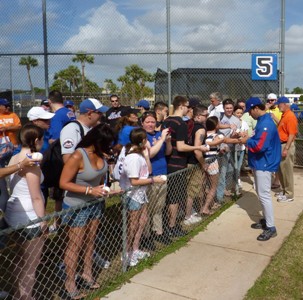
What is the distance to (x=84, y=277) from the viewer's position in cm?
345

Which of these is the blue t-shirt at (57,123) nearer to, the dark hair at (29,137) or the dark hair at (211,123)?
the dark hair at (29,137)

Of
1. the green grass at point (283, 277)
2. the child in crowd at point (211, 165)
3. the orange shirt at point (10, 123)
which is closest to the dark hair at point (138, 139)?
the green grass at point (283, 277)

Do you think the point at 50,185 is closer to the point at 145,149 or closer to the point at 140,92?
the point at 145,149

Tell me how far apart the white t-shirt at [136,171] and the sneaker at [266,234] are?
70.4 inches

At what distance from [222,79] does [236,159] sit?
4.00 m

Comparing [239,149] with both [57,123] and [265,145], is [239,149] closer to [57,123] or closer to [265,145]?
[265,145]

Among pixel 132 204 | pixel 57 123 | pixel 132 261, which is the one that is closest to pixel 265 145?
pixel 132 204

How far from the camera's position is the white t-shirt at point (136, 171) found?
3664 millimetres

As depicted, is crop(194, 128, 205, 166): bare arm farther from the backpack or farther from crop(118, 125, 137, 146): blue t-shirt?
the backpack

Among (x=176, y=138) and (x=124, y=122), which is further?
(x=124, y=122)

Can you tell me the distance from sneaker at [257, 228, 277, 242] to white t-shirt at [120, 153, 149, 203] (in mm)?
1788

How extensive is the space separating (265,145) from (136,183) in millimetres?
1814

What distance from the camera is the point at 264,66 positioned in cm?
823

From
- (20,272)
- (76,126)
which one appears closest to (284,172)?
(76,126)
